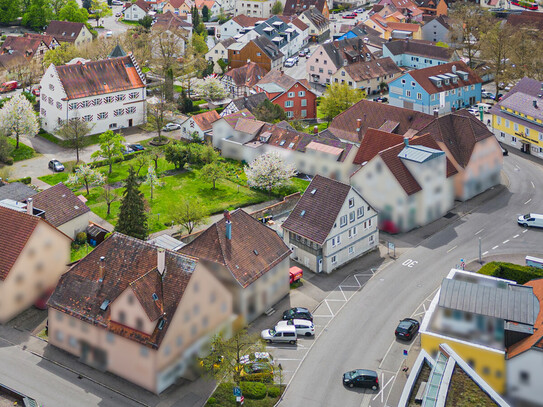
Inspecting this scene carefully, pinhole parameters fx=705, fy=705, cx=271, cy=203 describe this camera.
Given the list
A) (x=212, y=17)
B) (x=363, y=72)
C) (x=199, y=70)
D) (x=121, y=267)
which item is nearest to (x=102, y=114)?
(x=199, y=70)

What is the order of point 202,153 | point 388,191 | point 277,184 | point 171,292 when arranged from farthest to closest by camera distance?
point 202,153 < point 277,184 < point 388,191 < point 171,292

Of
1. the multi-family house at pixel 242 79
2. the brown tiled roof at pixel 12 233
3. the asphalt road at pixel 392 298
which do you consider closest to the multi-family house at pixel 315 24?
the multi-family house at pixel 242 79

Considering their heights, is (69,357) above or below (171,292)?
below

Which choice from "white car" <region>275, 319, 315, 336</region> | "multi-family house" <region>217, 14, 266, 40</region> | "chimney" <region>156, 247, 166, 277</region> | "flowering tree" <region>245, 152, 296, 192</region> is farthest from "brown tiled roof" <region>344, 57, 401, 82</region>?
"chimney" <region>156, 247, 166, 277</region>

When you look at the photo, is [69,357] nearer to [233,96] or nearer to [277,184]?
[277,184]

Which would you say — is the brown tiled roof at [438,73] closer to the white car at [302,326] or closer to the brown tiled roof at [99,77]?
the brown tiled roof at [99,77]

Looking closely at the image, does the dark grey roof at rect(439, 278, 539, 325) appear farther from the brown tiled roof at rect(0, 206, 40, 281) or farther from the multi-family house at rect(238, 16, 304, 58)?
the multi-family house at rect(238, 16, 304, 58)
